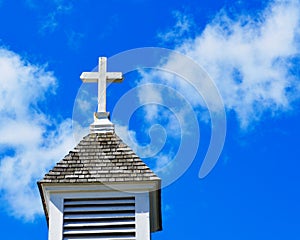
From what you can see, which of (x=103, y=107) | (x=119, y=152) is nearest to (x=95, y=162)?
(x=119, y=152)

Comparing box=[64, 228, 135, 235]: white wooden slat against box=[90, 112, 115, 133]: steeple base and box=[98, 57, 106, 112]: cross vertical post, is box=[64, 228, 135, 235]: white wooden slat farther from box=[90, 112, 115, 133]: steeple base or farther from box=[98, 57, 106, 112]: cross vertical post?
box=[98, 57, 106, 112]: cross vertical post

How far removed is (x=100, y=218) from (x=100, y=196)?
483 millimetres

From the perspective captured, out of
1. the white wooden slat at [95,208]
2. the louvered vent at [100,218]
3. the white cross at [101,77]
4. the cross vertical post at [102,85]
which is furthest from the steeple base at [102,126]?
the white wooden slat at [95,208]

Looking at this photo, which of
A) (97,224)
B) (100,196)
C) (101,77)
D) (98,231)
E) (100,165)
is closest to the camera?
(98,231)

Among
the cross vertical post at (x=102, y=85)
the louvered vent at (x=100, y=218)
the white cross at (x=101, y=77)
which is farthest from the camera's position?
the white cross at (x=101, y=77)

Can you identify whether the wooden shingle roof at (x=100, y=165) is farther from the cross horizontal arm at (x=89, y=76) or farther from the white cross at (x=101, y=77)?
the cross horizontal arm at (x=89, y=76)

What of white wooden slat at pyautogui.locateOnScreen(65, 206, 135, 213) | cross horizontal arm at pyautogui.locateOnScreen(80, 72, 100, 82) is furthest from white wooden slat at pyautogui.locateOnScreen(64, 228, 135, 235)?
cross horizontal arm at pyautogui.locateOnScreen(80, 72, 100, 82)

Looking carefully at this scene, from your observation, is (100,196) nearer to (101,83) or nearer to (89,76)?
(101,83)

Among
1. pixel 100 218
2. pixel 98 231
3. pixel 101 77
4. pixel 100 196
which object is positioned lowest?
pixel 98 231

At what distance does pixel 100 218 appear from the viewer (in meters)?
16.9

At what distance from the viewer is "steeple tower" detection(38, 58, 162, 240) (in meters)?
16.8

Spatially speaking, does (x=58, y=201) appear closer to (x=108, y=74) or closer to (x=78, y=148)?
(x=78, y=148)

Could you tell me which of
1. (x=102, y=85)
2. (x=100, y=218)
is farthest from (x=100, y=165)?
(x=102, y=85)

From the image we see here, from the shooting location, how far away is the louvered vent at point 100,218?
16.7 m
